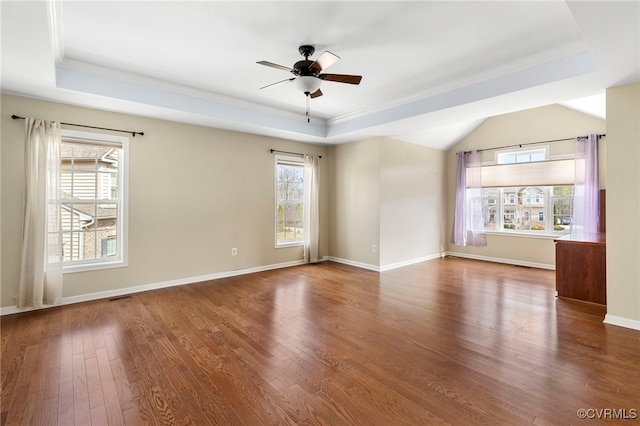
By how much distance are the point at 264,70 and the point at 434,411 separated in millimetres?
3592

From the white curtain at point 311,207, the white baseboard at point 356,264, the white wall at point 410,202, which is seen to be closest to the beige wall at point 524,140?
the white wall at point 410,202

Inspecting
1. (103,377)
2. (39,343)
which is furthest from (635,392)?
(39,343)

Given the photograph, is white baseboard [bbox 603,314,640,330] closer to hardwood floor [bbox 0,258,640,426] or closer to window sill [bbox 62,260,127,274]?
hardwood floor [bbox 0,258,640,426]

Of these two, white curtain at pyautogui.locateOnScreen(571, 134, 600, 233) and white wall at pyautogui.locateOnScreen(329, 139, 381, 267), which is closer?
white curtain at pyautogui.locateOnScreen(571, 134, 600, 233)

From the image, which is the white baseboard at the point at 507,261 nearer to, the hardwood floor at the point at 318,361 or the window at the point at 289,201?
the hardwood floor at the point at 318,361

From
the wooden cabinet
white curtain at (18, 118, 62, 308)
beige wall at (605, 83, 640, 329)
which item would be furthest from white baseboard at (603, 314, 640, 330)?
white curtain at (18, 118, 62, 308)

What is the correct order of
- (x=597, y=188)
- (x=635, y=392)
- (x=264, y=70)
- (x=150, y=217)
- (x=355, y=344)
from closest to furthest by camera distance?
(x=635, y=392)
(x=355, y=344)
(x=264, y=70)
(x=150, y=217)
(x=597, y=188)

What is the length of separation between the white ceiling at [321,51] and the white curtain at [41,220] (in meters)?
0.52

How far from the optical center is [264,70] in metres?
3.50

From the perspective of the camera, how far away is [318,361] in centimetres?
240

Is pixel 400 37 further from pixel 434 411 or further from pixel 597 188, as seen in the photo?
pixel 597 188

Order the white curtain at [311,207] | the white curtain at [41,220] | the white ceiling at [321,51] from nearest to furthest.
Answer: the white ceiling at [321,51]
the white curtain at [41,220]
the white curtain at [311,207]

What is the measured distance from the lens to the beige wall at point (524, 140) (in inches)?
209

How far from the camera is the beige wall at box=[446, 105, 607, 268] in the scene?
17.4ft
